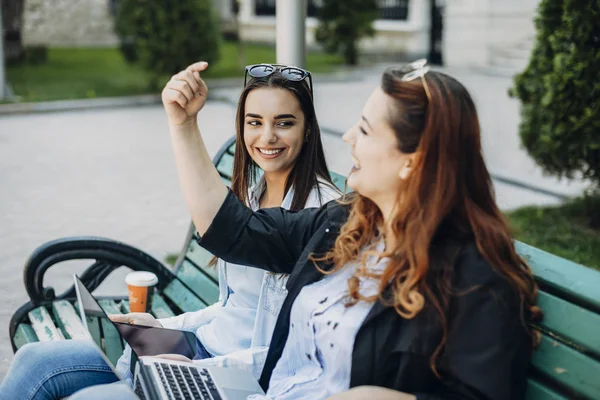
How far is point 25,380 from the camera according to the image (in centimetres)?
225

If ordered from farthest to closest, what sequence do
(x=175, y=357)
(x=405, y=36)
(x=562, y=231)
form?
(x=405, y=36) → (x=562, y=231) → (x=175, y=357)

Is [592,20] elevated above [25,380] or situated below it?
above

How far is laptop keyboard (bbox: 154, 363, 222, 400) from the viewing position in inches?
77.4

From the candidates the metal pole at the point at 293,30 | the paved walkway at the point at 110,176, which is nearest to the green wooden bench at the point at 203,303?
the paved walkway at the point at 110,176

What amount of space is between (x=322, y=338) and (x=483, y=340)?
1.33ft

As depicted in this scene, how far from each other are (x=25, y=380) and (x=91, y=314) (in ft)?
1.03

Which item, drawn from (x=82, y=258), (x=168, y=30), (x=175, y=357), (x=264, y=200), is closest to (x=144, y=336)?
(x=175, y=357)

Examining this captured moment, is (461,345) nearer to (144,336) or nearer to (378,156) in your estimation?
(378,156)

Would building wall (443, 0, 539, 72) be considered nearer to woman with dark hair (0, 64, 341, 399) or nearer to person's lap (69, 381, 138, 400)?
woman with dark hair (0, 64, 341, 399)

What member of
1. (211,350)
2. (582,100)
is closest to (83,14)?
(582,100)

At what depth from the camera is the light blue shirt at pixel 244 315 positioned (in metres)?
2.35

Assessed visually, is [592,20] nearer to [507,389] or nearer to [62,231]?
[62,231]

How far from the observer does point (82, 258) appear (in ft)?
11.4

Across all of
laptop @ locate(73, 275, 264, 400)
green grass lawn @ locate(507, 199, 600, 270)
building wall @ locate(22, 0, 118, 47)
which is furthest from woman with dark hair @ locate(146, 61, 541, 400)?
building wall @ locate(22, 0, 118, 47)
